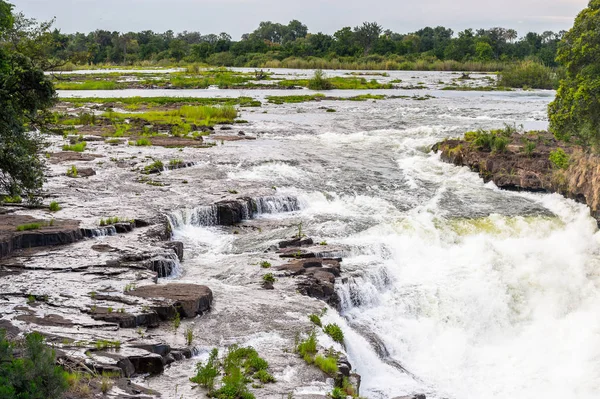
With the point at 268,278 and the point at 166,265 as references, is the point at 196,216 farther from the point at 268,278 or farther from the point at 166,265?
the point at 268,278

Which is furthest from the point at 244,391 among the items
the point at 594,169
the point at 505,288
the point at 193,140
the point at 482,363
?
the point at 193,140

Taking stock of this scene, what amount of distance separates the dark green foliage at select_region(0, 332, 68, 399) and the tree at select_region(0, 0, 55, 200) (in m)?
7.06

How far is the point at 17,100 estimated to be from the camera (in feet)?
59.3

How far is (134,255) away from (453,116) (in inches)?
1712

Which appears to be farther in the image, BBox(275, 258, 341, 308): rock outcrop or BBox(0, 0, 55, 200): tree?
BBox(275, 258, 341, 308): rock outcrop

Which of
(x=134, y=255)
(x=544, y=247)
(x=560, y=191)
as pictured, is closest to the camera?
(x=134, y=255)

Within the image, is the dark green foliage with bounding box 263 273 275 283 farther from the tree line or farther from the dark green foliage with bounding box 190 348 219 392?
the tree line

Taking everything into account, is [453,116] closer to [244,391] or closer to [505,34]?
[244,391]

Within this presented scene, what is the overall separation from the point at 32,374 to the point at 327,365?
22.3 ft

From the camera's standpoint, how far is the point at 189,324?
57.0 feet

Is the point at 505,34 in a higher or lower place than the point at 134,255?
higher

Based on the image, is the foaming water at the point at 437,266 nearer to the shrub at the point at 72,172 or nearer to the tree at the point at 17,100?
the tree at the point at 17,100

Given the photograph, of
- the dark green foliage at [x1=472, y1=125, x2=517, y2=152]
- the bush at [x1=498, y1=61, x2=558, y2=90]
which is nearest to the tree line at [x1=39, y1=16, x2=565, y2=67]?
the bush at [x1=498, y1=61, x2=558, y2=90]

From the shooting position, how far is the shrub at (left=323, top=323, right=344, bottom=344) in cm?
1731
